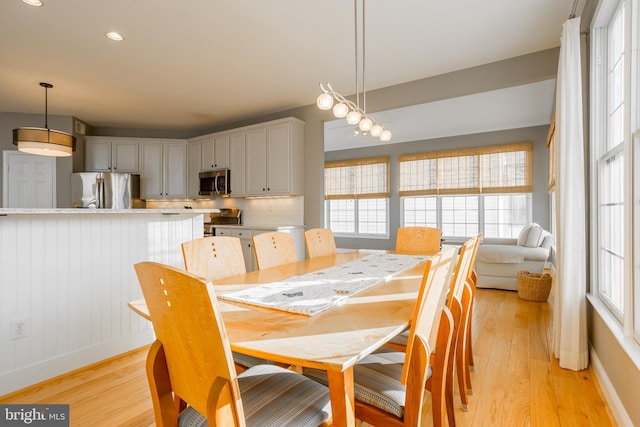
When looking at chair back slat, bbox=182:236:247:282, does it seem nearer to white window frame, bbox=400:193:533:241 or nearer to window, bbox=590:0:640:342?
window, bbox=590:0:640:342

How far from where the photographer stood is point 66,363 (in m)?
2.20

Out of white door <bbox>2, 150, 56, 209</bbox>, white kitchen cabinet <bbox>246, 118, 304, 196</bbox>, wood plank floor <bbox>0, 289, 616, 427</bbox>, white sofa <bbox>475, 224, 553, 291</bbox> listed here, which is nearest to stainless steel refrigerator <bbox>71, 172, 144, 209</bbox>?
white door <bbox>2, 150, 56, 209</bbox>

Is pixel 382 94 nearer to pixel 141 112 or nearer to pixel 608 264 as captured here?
pixel 608 264

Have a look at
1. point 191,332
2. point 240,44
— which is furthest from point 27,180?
point 191,332

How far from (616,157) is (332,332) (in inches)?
83.9

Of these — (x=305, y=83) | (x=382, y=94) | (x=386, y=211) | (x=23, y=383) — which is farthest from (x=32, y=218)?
(x=386, y=211)

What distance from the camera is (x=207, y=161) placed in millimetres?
5520

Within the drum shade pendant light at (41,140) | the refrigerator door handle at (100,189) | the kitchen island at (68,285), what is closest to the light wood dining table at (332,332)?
the kitchen island at (68,285)

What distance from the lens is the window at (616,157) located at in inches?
63.5

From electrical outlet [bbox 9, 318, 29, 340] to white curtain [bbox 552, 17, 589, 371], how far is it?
3.46 meters

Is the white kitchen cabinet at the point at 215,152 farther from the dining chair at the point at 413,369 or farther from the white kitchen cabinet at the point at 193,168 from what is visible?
the dining chair at the point at 413,369

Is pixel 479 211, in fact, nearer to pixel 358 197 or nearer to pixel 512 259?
pixel 512 259

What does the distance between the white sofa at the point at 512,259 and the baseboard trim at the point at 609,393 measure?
7.08 ft

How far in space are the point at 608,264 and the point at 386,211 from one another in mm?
5214
